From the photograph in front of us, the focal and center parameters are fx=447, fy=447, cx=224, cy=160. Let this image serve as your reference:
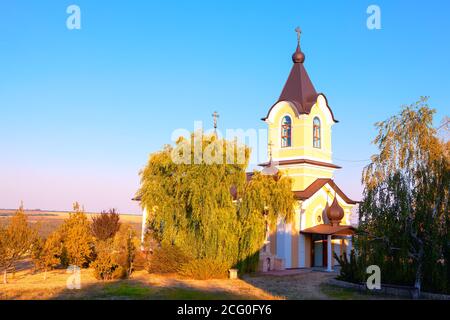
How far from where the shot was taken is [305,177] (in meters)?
26.9

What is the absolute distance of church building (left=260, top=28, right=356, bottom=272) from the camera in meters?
24.4

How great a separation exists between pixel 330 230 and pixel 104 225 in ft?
48.0

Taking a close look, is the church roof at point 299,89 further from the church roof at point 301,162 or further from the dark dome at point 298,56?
the church roof at point 301,162

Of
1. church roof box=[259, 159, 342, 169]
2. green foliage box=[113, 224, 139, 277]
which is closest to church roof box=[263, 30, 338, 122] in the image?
church roof box=[259, 159, 342, 169]

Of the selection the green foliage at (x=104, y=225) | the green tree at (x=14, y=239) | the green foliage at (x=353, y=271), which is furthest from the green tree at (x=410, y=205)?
the green foliage at (x=104, y=225)

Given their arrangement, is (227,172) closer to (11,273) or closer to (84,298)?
(84,298)

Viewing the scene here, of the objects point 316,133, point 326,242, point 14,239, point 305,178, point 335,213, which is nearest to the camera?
point 14,239

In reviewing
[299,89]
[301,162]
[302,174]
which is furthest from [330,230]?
[299,89]

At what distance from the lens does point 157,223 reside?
21.7 meters

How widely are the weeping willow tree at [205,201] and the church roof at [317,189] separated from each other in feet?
12.4

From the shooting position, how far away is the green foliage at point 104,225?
2919 cm

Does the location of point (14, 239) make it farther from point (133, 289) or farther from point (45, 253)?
point (133, 289)
